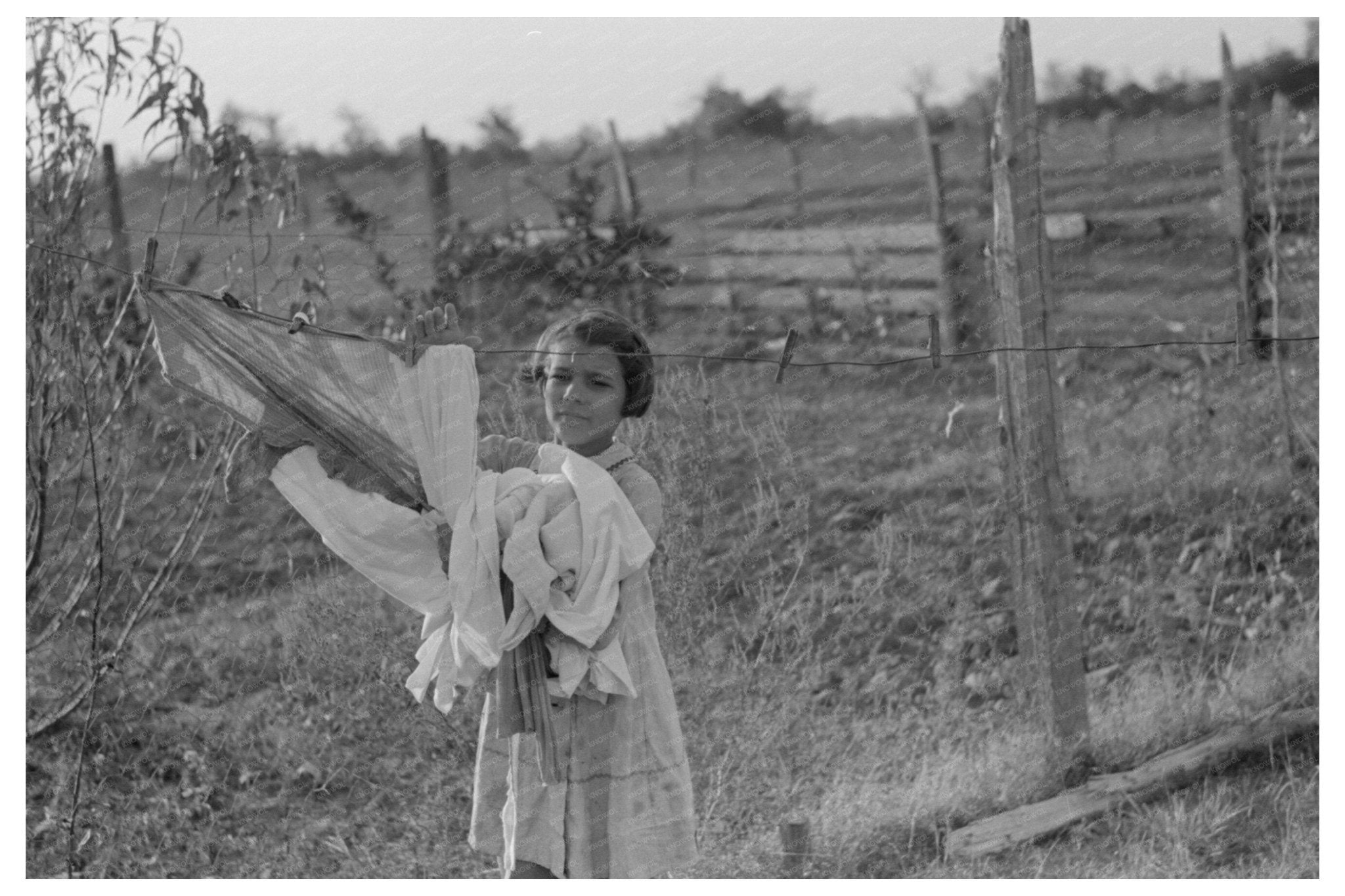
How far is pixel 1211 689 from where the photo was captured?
13.8ft

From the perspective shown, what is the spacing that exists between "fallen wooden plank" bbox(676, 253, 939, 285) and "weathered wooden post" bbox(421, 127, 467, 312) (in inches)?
42.3

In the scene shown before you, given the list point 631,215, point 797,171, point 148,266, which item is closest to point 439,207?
point 631,215

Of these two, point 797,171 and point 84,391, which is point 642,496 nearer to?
point 84,391

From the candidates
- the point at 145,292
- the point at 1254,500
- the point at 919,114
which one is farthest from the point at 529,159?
the point at 145,292

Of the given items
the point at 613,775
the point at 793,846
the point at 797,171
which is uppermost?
the point at 797,171

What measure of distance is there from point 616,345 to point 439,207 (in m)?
4.22

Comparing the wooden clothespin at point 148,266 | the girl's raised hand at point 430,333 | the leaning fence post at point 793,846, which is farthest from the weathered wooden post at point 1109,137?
the wooden clothespin at point 148,266

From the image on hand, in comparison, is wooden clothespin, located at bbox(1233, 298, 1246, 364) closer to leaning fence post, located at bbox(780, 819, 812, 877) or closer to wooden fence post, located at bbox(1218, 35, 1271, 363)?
leaning fence post, located at bbox(780, 819, 812, 877)

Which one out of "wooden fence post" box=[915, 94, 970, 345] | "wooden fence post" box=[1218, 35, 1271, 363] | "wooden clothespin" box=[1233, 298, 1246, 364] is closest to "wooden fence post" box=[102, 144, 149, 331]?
"wooden clothespin" box=[1233, 298, 1246, 364]

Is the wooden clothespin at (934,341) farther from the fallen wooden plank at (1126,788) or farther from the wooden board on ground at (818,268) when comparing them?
the wooden board on ground at (818,268)

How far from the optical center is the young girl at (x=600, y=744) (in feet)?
7.48

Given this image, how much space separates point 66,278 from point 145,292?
160 centimetres

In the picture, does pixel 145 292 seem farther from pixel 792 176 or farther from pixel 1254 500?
pixel 792 176

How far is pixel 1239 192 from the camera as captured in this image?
5.68 metres
